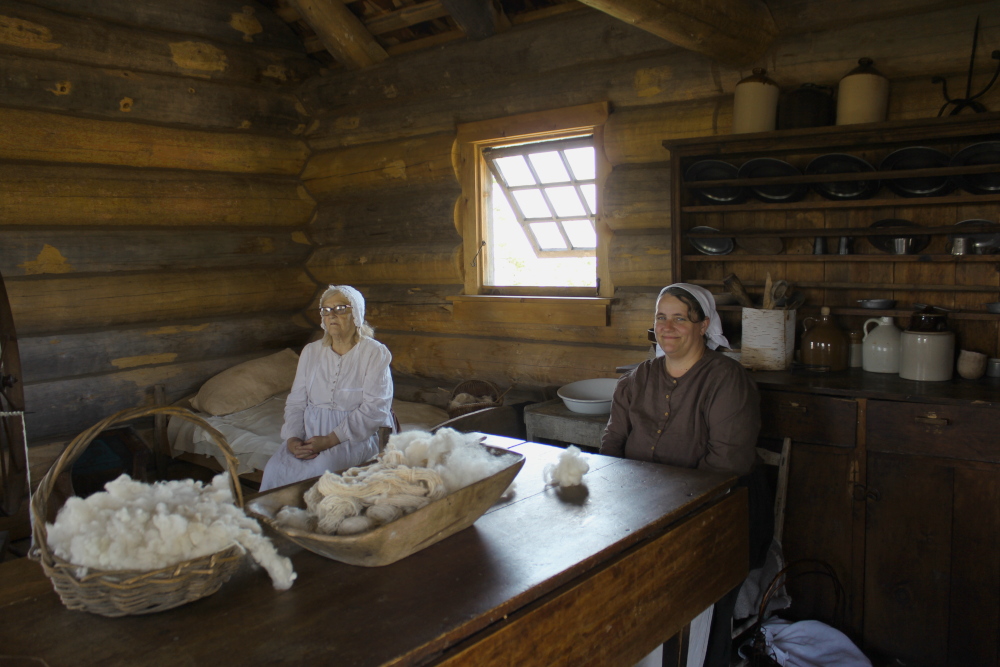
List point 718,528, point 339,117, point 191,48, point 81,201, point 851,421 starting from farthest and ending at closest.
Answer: point 339,117 < point 191,48 < point 81,201 < point 851,421 < point 718,528

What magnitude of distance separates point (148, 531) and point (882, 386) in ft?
8.39

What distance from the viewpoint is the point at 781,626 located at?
9.20 feet

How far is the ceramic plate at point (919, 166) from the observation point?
2.90m

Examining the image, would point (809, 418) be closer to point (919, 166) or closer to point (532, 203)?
point (919, 166)

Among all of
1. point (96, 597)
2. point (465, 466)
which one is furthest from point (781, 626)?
point (96, 597)

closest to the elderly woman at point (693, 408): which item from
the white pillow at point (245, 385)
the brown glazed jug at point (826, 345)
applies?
the brown glazed jug at point (826, 345)

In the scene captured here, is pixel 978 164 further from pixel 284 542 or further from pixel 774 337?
→ pixel 284 542

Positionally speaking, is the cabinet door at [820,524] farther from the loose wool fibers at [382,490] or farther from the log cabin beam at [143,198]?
the log cabin beam at [143,198]

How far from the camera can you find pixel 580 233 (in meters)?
4.74

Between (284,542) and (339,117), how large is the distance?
4.18 meters

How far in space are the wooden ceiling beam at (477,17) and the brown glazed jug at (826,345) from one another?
251 centimetres

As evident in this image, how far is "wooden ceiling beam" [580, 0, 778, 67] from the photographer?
2.62 metres

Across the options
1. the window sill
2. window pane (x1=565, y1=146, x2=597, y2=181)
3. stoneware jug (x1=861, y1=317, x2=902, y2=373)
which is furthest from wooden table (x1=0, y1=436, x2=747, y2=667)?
window pane (x1=565, y1=146, x2=597, y2=181)

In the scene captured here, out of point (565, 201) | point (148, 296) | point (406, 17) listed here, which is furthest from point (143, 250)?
point (565, 201)
